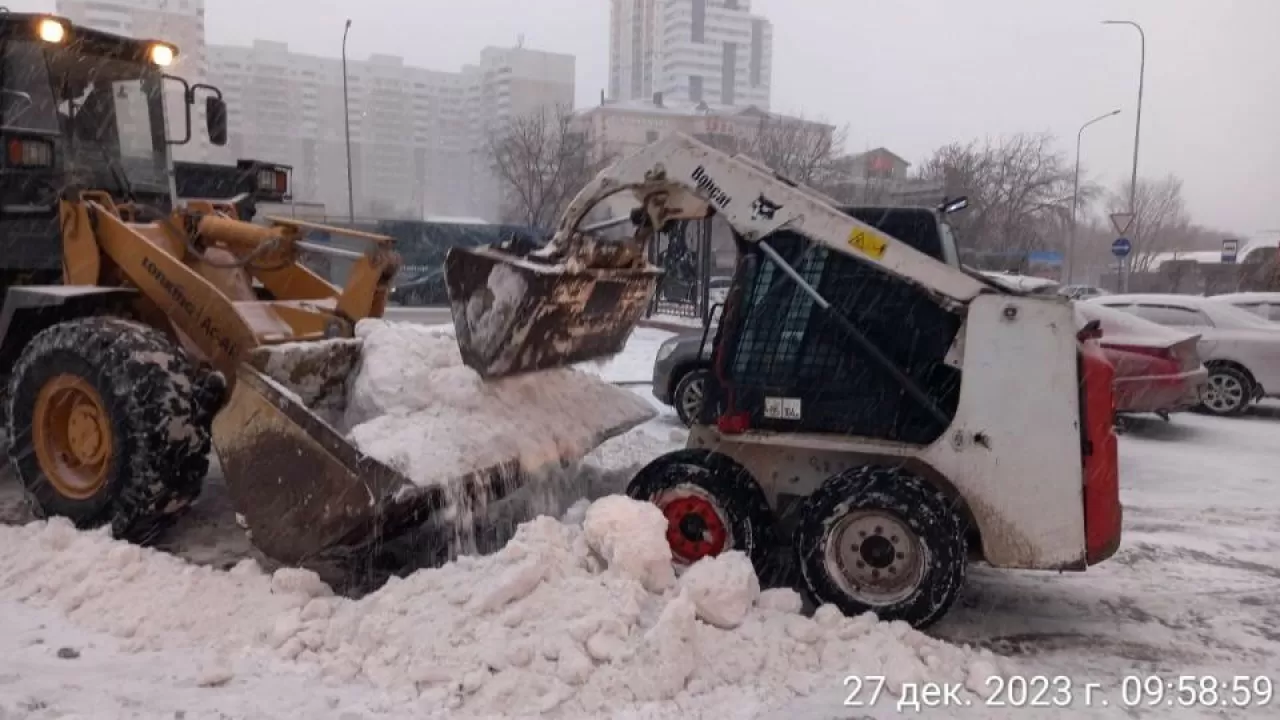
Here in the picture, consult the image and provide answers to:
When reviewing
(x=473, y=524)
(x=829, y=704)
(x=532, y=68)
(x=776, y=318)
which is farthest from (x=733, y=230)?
(x=532, y=68)

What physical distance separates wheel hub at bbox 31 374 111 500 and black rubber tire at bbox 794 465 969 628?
12.8 feet

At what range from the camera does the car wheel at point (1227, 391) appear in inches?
493

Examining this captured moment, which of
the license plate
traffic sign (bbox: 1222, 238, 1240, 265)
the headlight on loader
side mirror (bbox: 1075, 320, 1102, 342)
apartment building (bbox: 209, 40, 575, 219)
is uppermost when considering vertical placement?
apartment building (bbox: 209, 40, 575, 219)

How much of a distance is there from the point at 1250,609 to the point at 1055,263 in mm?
35317

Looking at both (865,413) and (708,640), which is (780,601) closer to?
(708,640)

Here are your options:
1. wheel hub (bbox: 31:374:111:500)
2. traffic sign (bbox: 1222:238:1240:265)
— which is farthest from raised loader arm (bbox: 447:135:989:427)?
traffic sign (bbox: 1222:238:1240:265)

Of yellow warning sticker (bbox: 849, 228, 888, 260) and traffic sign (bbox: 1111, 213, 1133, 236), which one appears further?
traffic sign (bbox: 1111, 213, 1133, 236)

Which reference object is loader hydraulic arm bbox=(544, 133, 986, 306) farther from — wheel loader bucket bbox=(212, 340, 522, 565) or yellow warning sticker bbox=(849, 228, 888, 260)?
wheel loader bucket bbox=(212, 340, 522, 565)

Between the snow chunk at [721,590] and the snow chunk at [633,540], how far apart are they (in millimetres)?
132

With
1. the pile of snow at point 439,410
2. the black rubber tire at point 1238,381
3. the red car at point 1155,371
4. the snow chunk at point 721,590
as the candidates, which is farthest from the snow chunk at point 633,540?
the black rubber tire at point 1238,381

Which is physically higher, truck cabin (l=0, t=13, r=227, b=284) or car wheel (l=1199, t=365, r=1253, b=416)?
truck cabin (l=0, t=13, r=227, b=284)

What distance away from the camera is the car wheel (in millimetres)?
12516

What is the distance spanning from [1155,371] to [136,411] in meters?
9.52

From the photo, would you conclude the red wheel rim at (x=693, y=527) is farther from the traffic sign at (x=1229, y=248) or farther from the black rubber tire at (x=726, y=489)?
the traffic sign at (x=1229, y=248)
